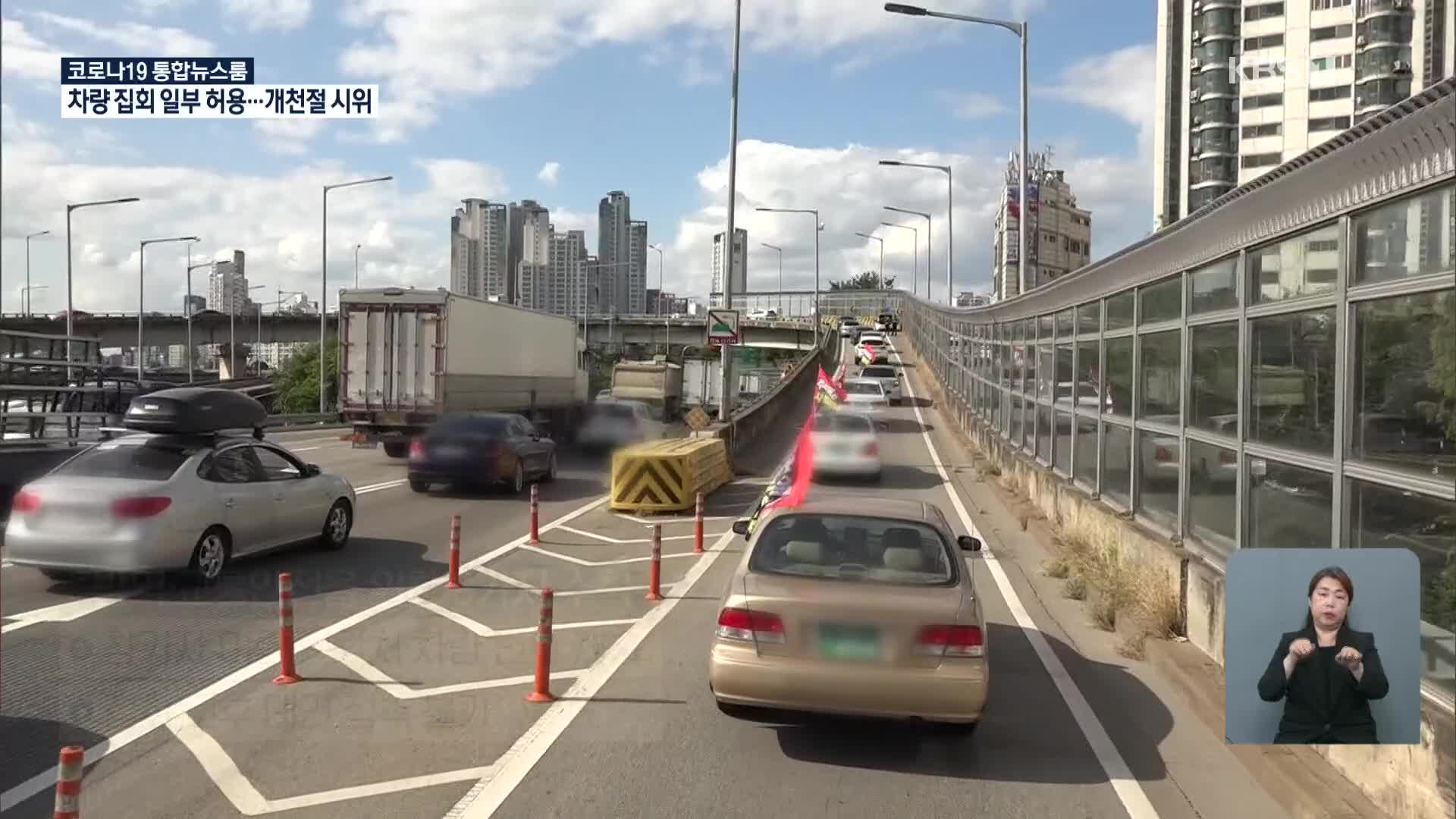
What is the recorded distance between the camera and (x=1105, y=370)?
48.1 ft

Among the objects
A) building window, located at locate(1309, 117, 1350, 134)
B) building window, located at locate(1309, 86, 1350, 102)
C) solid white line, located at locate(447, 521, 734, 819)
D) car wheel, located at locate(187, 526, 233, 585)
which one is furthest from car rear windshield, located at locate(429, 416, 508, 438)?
building window, located at locate(1309, 117, 1350, 134)

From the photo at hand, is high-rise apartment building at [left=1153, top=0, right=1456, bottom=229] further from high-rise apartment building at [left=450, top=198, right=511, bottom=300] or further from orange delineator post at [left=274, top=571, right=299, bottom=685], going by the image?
orange delineator post at [left=274, top=571, right=299, bottom=685]

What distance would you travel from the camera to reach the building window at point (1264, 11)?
72.8 m

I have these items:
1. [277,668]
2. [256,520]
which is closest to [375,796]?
[277,668]

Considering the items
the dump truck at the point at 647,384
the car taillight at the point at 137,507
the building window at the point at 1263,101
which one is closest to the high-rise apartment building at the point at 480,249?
the dump truck at the point at 647,384

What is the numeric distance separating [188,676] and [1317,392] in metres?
7.53

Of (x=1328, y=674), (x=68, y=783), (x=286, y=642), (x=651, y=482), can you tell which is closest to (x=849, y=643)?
(x=1328, y=674)

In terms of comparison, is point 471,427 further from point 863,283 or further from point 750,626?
point 863,283

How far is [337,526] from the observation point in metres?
13.7

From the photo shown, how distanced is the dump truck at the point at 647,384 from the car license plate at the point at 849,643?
3777cm

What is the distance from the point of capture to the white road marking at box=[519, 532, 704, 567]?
1380 centimetres

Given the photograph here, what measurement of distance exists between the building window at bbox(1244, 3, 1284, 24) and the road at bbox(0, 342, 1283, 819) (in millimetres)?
72832

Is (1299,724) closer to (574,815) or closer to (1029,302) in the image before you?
(574,815)

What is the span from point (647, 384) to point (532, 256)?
32776mm
